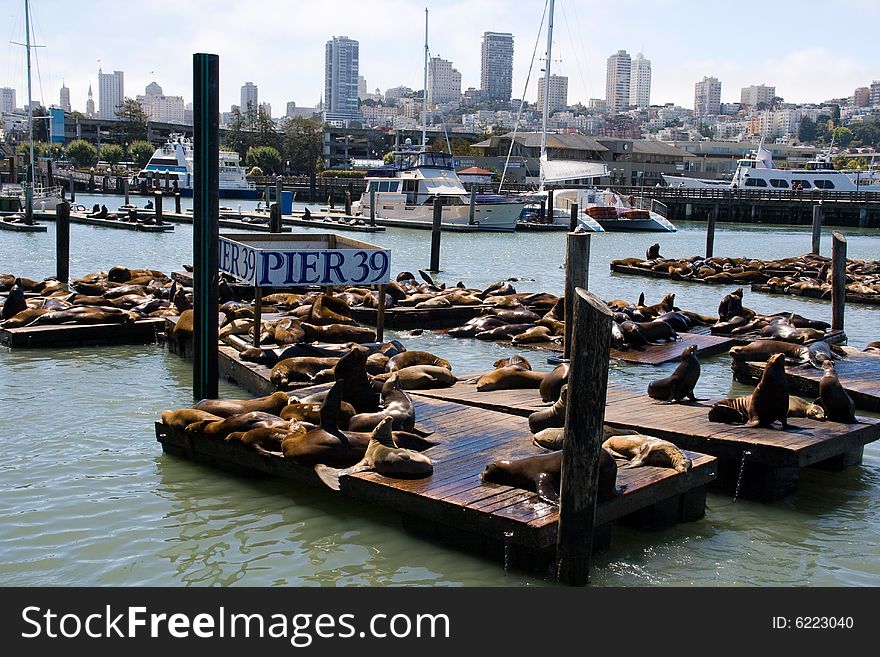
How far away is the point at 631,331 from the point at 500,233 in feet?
98.3

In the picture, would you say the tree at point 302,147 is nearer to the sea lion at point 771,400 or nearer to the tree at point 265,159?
the tree at point 265,159

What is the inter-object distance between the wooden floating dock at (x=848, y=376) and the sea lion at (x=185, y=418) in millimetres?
6209

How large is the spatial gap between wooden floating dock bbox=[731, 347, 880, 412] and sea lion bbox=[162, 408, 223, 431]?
6.21m

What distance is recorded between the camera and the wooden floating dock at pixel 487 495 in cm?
584

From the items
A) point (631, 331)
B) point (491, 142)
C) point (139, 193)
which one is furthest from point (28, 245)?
point (491, 142)

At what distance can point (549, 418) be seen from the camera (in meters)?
7.39

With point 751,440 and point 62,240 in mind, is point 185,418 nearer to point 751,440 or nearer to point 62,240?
point 751,440

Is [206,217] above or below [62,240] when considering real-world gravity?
above

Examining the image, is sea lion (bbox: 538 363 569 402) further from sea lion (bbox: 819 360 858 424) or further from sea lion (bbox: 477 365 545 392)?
sea lion (bbox: 819 360 858 424)

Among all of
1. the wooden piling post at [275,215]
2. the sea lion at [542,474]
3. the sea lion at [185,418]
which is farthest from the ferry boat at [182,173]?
the sea lion at [542,474]

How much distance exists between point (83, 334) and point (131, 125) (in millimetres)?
99809


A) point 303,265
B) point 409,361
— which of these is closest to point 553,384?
point 409,361
